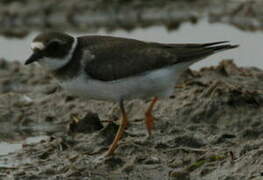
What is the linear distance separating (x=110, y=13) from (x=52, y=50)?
9.96m

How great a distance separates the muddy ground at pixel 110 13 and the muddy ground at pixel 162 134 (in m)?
5.87

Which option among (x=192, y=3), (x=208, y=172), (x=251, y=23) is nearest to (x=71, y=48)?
(x=208, y=172)

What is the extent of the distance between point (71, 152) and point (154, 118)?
1349mm

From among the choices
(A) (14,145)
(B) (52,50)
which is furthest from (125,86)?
(A) (14,145)

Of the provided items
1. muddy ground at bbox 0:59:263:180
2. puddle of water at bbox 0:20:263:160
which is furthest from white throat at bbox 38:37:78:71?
puddle of water at bbox 0:20:263:160

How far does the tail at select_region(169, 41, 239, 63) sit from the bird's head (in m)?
1.26

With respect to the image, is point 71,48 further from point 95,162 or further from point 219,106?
point 219,106

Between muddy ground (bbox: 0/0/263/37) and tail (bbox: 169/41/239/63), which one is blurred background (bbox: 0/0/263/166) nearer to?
muddy ground (bbox: 0/0/263/37)

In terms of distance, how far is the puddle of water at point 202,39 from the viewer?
43.5ft

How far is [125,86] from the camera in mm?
8188

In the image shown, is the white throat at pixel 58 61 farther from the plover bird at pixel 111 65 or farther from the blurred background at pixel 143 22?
the blurred background at pixel 143 22

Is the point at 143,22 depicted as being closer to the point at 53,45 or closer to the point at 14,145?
the point at 14,145

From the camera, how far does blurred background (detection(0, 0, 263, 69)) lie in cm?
1534

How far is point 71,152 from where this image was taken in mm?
8555
